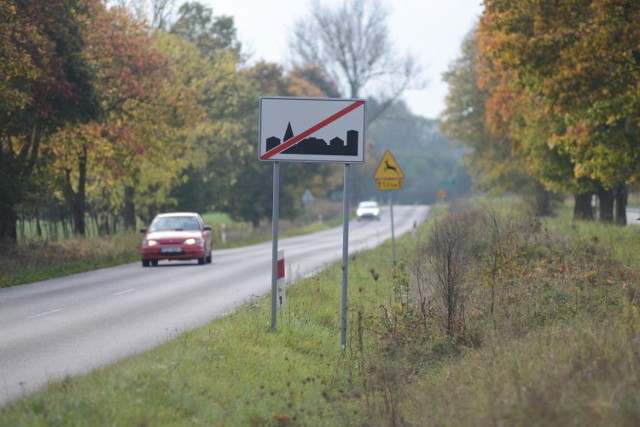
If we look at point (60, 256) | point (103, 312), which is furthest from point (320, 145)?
point (60, 256)

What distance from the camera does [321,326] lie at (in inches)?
578

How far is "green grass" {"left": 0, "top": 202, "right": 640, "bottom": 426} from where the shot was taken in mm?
7270

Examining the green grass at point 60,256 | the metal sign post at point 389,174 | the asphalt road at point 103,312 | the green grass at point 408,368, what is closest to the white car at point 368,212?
the green grass at point 60,256

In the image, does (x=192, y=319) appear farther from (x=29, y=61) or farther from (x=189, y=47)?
(x=189, y=47)

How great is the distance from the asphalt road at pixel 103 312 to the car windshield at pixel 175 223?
5.66 ft

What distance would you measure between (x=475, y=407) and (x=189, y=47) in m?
51.0

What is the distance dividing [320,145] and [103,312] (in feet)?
21.9

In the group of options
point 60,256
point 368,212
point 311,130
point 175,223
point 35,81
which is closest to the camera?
point 311,130

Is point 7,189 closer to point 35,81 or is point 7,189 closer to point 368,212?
point 35,81

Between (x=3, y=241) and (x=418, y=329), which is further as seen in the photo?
(x=3, y=241)

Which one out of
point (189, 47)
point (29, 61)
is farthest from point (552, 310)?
point (189, 47)

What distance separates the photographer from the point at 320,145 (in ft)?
40.2

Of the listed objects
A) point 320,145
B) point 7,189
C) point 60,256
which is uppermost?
point 320,145

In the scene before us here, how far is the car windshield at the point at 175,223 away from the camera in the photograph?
31.8 m
